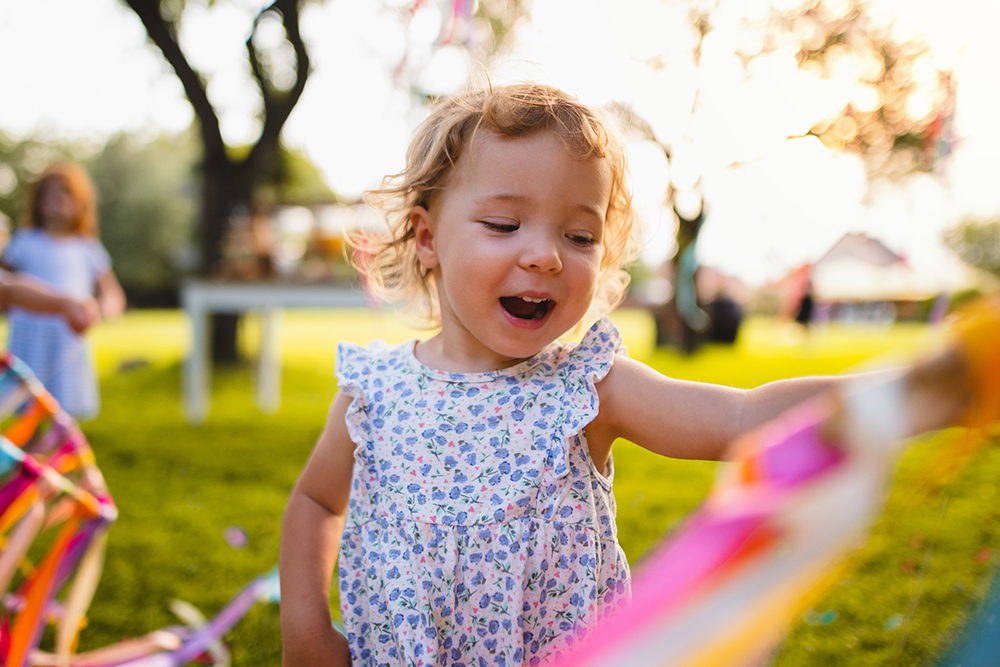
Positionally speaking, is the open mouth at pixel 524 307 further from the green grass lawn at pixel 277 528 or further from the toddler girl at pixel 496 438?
the green grass lawn at pixel 277 528

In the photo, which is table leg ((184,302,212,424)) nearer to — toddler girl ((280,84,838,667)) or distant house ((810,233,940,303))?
toddler girl ((280,84,838,667))

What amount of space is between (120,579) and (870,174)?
850 centimetres

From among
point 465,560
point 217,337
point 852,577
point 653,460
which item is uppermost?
A: point 465,560

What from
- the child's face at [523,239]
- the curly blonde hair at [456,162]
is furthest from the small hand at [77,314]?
the child's face at [523,239]

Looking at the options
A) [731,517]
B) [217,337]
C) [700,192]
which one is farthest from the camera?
[700,192]

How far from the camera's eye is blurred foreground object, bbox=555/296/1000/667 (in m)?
0.30

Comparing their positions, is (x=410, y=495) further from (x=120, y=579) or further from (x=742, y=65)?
(x=742, y=65)

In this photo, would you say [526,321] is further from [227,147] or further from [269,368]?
[227,147]

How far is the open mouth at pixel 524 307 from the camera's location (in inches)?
42.4

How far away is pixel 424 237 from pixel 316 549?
553 mm

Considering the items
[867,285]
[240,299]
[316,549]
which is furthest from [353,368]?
[867,285]

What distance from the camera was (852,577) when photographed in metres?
2.17

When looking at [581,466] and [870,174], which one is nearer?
[581,466]

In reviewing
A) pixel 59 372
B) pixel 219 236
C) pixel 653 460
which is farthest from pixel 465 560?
pixel 219 236
